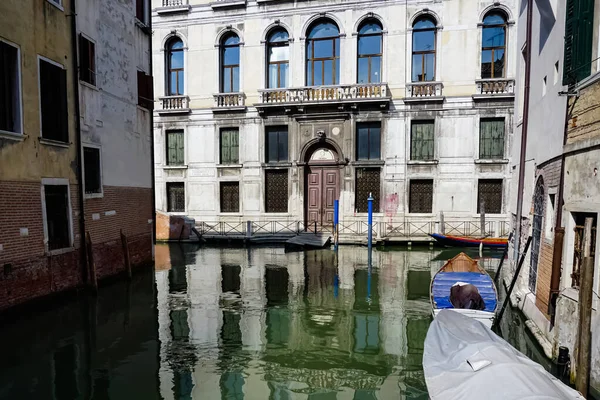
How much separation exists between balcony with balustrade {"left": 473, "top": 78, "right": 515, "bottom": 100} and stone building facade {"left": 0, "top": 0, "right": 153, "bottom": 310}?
1412 centimetres

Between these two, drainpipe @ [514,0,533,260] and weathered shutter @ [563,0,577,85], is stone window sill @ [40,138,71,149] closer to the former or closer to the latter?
weathered shutter @ [563,0,577,85]

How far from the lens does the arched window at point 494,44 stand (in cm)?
1775

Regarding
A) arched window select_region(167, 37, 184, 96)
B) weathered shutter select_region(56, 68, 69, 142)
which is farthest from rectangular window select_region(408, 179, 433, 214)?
weathered shutter select_region(56, 68, 69, 142)

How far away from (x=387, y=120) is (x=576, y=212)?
13379 mm

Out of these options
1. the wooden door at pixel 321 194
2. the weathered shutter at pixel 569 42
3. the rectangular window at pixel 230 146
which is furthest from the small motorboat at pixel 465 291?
the rectangular window at pixel 230 146

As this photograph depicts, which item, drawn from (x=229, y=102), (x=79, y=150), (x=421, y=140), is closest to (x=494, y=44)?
(x=421, y=140)

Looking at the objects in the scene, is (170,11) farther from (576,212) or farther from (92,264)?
(576,212)

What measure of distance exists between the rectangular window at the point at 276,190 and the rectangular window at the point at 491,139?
372 inches

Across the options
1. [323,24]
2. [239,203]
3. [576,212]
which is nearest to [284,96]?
[323,24]

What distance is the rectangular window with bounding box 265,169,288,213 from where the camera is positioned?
20188 mm

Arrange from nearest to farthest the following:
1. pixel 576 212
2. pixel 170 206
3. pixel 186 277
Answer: pixel 576 212, pixel 186 277, pixel 170 206

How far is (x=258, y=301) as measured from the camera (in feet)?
32.1

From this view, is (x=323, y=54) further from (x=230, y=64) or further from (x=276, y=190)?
(x=276, y=190)

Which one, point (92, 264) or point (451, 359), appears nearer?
point (451, 359)
